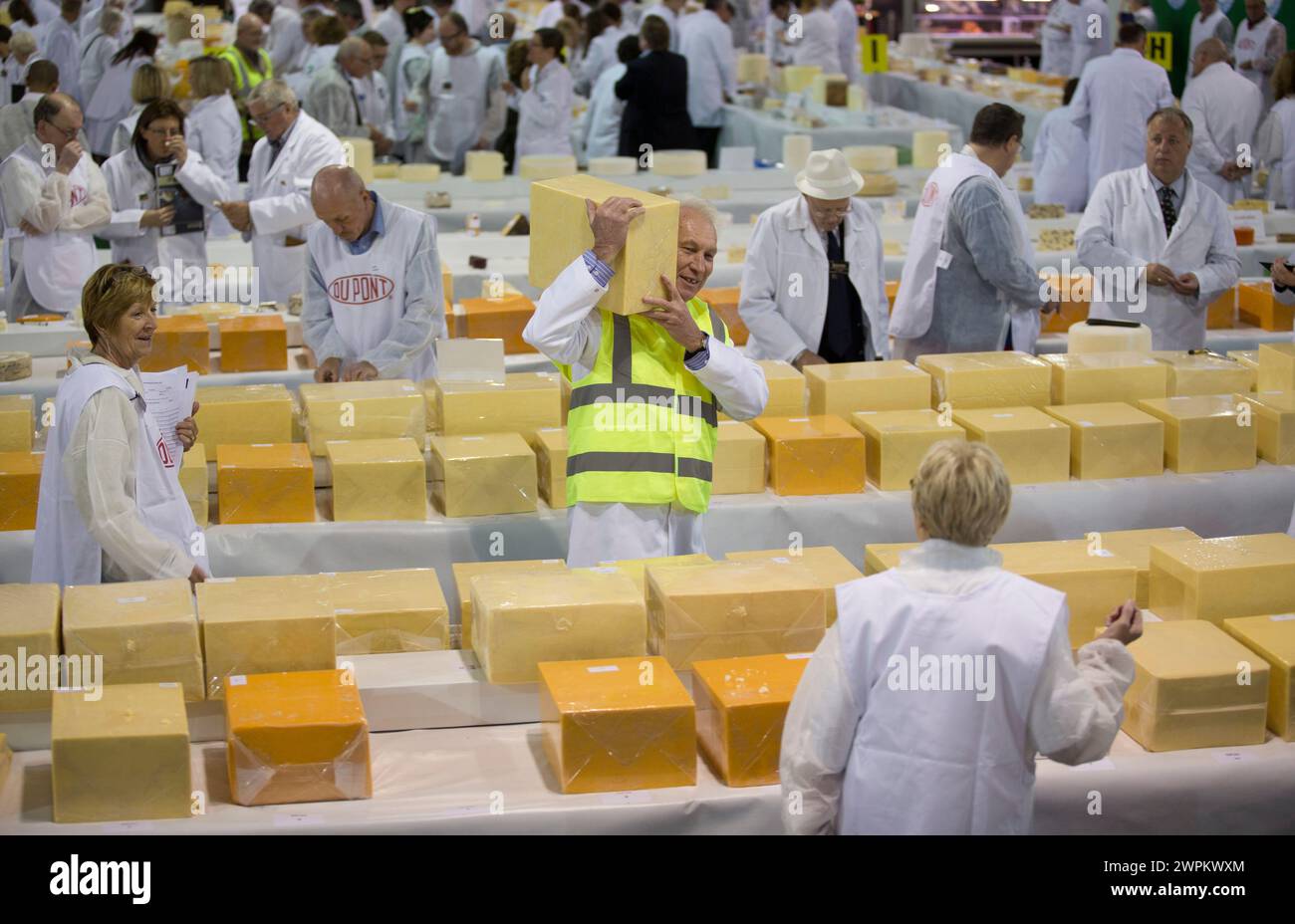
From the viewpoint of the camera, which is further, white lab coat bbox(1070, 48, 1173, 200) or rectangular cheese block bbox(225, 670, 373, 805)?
white lab coat bbox(1070, 48, 1173, 200)

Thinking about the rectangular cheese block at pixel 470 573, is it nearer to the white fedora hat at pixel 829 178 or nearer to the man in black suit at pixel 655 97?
the white fedora hat at pixel 829 178

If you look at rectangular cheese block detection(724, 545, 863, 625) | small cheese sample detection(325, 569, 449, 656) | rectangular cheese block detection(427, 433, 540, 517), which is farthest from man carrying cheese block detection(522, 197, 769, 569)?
rectangular cheese block detection(427, 433, 540, 517)

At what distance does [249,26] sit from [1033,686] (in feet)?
29.7

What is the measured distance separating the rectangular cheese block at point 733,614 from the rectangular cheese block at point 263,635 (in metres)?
0.68

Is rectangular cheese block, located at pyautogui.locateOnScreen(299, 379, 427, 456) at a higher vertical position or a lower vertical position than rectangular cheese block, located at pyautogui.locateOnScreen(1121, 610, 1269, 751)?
higher

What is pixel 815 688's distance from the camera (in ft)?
8.38

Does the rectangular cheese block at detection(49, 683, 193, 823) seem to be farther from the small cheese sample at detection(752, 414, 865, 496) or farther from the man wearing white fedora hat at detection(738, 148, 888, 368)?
the man wearing white fedora hat at detection(738, 148, 888, 368)

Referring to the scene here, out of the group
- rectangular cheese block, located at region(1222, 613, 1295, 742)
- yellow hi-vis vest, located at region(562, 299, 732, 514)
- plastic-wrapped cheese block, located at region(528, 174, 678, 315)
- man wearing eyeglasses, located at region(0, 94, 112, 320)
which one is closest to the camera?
rectangular cheese block, located at region(1222, 613, 1295, 742)

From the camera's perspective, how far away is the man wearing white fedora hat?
5.52 meters

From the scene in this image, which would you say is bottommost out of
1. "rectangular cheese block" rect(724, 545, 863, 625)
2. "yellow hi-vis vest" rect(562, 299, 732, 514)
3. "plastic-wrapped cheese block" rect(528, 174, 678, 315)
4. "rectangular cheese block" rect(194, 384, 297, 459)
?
"rectangular cheese block" rect(724, 545, 863, 625)

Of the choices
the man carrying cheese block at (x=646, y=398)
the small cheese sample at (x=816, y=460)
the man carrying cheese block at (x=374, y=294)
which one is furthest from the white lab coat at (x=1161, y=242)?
the man carrying cheese block at (x=646, y=398)

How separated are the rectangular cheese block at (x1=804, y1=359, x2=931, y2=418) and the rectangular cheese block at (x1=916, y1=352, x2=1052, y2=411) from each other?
59mm

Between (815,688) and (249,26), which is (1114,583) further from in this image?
(249,26)

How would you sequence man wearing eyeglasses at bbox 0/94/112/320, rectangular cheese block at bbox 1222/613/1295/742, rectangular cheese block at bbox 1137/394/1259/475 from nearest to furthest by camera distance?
rectangular cheese block at bbox 1222/613/1295/742, rectangular cheese block at bbox 1137/394/1259/475, man wearing eyeglasses at bbox 0/94/112/320
